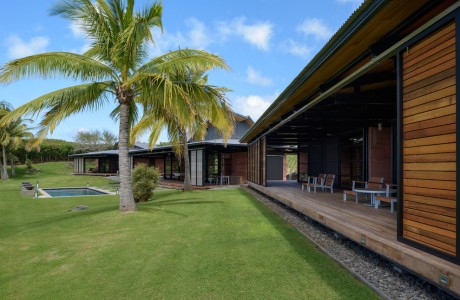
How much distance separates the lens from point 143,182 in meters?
12.6

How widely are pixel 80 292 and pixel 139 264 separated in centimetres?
104

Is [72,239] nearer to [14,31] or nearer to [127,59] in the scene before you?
[127,59]

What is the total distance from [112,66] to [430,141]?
8404 mm

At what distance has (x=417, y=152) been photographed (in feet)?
11.7

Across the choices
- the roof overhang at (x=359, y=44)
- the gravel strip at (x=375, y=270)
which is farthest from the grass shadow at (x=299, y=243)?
the roof overhang at (x=359, y=44)

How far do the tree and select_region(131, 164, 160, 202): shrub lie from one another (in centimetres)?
4731

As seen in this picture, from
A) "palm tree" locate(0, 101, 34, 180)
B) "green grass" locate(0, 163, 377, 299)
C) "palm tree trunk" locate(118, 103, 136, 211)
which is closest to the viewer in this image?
"green grass" locate(0, 163, 377, 299)

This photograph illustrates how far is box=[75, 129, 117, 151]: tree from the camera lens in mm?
56812

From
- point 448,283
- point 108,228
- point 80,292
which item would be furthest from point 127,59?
point 448,283

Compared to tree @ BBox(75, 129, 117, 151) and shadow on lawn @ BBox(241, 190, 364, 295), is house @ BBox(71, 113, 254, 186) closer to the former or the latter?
shadow on lawn @ BBox(241, 190, 364, 295)

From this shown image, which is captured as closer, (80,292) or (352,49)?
(80,292)

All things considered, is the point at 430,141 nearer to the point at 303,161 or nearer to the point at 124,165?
the point at 124,165

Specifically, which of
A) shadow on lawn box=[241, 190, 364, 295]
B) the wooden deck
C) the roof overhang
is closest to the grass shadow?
shadow on lawn box=[241, 190, 364, 295]

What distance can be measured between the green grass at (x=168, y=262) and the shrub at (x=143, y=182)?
4.50 meters
